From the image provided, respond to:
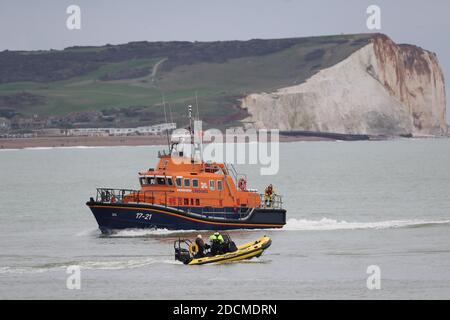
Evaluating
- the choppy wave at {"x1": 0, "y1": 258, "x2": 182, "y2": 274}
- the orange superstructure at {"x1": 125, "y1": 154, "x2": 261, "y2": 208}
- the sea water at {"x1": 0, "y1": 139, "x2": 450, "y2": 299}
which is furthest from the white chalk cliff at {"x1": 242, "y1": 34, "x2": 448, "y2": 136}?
the choppy wave at {"x1": 0, "y1": 258, "x2": 182, "y2": 274}

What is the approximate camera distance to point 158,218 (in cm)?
4294

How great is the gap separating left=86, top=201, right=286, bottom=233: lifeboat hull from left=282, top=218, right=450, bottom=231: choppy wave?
2691mm

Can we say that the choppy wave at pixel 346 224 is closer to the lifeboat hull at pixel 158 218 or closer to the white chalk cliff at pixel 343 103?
the lifeboat hull at pixel 158 218

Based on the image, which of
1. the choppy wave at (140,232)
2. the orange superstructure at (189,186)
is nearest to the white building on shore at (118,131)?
the orange superstructure at (189,186)

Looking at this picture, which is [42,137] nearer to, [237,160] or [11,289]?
[237,160]

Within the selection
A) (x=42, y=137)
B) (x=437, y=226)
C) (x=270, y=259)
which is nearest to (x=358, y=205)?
(x=437, y=226)

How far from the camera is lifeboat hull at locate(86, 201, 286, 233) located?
140ft

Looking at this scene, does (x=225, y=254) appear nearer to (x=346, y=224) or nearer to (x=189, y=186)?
(x=189, y=186)

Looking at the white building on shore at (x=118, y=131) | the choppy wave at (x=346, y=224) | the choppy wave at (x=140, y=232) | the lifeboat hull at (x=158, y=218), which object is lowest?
the choppy wave at (x=346, y=224)

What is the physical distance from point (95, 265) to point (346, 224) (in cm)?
1427

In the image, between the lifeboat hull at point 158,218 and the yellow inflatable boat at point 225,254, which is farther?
the lifeboat hull at point 158,218

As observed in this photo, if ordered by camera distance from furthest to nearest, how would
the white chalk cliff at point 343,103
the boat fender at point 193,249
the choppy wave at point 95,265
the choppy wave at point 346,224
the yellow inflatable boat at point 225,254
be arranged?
Result: 1. the white chalk cliff at point 343,103
2. the choppy wave at point 346,224
3. the boat fender at point 193,249
4. the yellow inflatable boat at point 225,254
5. the choppy wave at point 95,265

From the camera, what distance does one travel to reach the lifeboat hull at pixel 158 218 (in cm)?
4272

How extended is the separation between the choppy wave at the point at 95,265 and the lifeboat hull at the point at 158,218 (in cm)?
595
